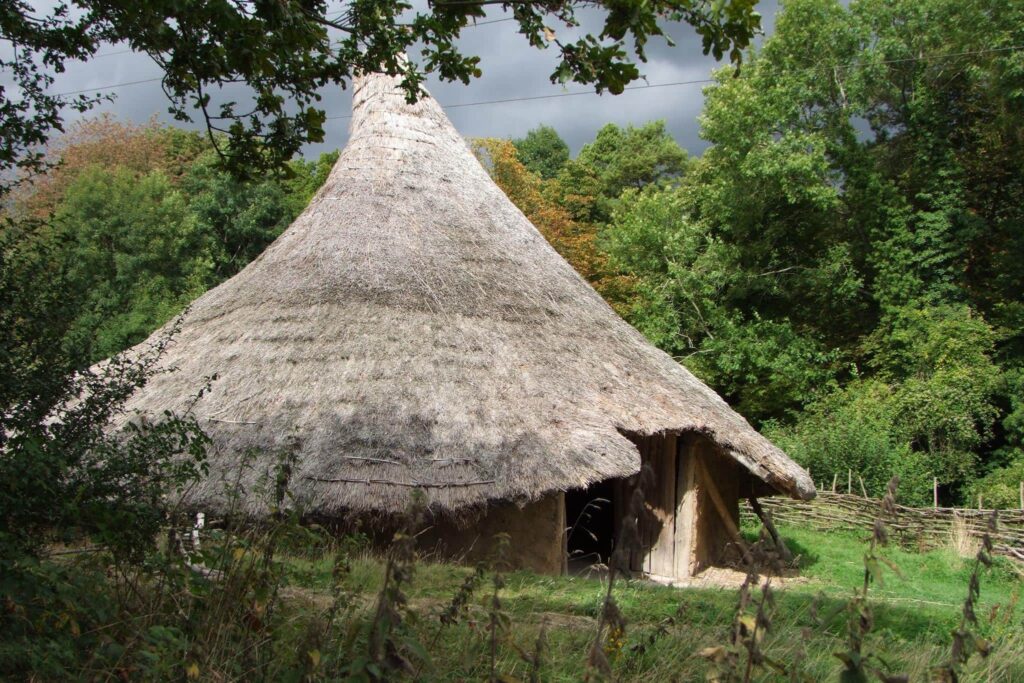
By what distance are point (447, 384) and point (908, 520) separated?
9210 mm

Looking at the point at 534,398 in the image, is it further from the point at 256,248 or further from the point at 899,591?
the point at 256,248

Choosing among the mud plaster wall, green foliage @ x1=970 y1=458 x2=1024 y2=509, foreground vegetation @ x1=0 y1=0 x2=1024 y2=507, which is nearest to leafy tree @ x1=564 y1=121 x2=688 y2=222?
foreground vegetation @ x1=0 y1=0 x2=1024 y2=507

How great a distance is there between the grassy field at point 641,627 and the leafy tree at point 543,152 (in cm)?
2790

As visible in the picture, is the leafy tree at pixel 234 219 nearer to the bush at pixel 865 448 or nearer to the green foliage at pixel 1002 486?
the bush at pixel 865 448

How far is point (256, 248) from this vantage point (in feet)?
78.1

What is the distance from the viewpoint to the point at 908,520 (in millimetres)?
14227

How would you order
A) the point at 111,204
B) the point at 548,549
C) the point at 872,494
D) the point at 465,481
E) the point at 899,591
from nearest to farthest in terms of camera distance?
1. the point at 465,481
2. the point at 548,549
3. the point at 899,591
4. the point at 872,494
5. the point at 111,204

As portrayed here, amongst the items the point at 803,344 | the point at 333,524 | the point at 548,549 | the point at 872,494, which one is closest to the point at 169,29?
the point at 333,524

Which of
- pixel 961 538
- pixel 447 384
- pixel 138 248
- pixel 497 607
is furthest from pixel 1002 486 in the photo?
pixel 138 248

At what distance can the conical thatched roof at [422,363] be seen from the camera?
781 centimetres

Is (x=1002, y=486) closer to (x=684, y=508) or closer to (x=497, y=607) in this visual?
(x=684, y=508)

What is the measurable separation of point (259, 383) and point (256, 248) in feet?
52.8

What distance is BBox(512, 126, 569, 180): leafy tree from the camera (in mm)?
34906

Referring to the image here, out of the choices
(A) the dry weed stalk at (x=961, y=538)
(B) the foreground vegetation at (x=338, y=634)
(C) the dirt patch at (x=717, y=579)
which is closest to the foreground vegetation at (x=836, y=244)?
(A) the dry weed stalk at (x=961, y=538)
